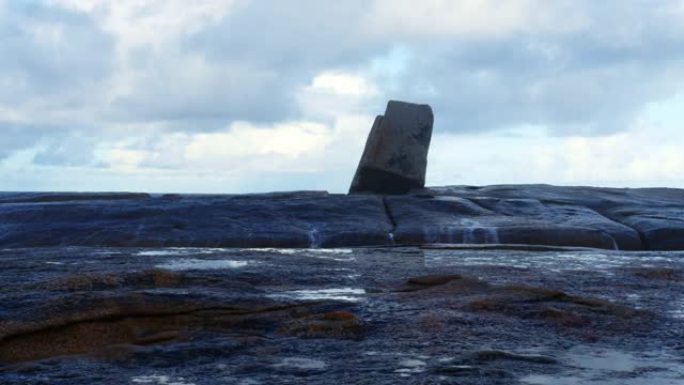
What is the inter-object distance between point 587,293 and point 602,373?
2976mm

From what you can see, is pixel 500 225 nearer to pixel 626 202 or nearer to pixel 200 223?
pixel 626 202

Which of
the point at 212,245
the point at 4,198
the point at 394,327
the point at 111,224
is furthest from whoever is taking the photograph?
the point at 4,198

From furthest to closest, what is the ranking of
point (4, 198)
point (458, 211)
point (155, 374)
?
point (4, 198)
point (458, 211)
point (155, 374)

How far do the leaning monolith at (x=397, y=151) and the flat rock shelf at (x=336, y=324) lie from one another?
313 inches

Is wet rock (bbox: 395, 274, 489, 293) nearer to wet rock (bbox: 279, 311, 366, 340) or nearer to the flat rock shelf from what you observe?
the flat rock shelf

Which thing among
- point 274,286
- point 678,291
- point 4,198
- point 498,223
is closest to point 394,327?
point 274,286

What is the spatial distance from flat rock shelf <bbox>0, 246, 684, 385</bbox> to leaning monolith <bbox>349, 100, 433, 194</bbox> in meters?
7.95

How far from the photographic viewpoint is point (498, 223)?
14406 mm

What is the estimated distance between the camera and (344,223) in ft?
47.7

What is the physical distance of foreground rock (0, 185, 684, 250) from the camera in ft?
45.1

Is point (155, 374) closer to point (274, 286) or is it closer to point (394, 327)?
point (394, 327)

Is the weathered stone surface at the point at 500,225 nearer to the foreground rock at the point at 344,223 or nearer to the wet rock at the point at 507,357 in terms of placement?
the foreground rock at the point at 344,223

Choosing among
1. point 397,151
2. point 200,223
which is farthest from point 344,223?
point 397,151

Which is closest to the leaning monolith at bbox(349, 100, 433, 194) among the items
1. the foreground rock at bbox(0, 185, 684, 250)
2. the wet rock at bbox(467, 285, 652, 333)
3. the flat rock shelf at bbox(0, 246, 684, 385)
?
the foreground rock at bbox(0, 185, 684, 250)
